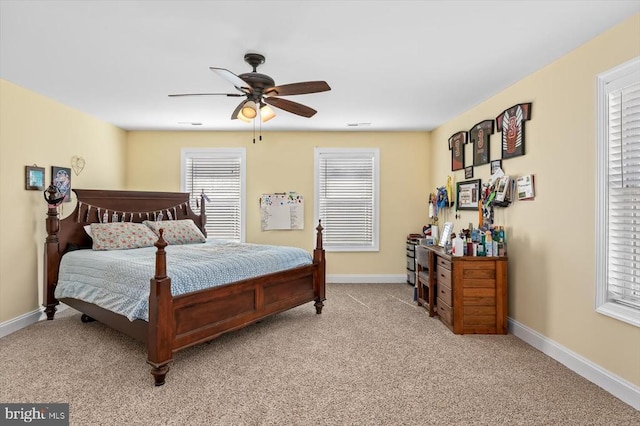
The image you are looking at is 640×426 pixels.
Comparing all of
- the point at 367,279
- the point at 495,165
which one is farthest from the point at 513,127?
the point at 367,279

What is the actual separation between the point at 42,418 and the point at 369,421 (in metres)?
2.00

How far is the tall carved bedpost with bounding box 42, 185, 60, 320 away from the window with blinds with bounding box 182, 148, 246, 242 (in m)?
1.96

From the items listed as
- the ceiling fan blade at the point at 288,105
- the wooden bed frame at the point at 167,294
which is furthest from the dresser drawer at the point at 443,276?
the ceiling fan blade at the point at 288,105

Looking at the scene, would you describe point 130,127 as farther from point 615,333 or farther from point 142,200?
point 615,333

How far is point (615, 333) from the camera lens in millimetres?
2289

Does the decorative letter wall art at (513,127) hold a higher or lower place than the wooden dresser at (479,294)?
higher

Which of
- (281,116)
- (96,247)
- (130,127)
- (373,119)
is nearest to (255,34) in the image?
(281,116)

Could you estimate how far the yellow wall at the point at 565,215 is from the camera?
2328 millimetres

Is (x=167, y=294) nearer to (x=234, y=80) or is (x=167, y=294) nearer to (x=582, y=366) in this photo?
(x=234, y=80)

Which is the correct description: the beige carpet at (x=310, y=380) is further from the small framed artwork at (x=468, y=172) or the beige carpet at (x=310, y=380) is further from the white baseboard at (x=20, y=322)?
the small framed artwork at (x=468, y=172)

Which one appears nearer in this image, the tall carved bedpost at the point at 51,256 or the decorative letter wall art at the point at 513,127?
the decorative letter wall art at the point at 513,127

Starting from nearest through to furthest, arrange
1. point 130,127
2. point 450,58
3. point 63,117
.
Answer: point 450,58 < point 63,117 < point 130,127

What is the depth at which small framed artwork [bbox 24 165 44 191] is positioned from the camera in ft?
11.5

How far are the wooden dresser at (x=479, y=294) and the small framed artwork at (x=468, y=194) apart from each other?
1002 mm
